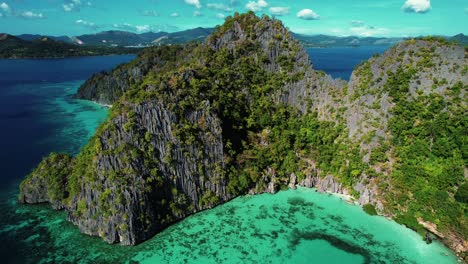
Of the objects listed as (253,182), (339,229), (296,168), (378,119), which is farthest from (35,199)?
(378,119)

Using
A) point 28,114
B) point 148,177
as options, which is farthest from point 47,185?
point 28,114

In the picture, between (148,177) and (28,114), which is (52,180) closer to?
(148,177)

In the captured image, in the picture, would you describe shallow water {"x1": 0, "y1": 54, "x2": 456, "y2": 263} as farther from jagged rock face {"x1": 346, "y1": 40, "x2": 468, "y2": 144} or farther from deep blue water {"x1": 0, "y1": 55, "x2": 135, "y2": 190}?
jagged rock face {"x1": 346, "y1": 40, "x2": 468, "y2": 144}

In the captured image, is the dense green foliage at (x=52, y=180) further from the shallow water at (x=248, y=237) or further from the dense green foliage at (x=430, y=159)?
the dense green foliage at (x=430, y=159)

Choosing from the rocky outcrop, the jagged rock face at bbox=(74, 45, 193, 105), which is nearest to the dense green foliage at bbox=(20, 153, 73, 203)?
the rocky outcrop

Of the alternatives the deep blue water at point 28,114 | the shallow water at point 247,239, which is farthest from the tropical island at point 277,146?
the deep blue water at point 28,114

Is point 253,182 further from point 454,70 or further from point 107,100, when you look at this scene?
point 107,100

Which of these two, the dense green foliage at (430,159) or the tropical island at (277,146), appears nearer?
the dense green foliage at (430,159)
